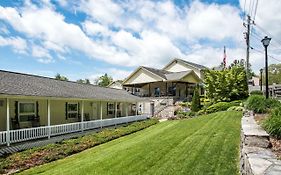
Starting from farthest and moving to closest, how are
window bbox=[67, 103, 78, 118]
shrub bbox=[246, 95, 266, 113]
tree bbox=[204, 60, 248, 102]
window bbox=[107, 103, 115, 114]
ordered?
1. tree bbox=[204, 60, 248, 102]
2. window bbox=[107, 103, 115, 114]
3. window bbox=[67, 103, 78, 118]
4. shrub bbox=[246, 95, 266, 113]

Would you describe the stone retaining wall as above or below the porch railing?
above

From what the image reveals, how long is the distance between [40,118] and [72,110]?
355cm

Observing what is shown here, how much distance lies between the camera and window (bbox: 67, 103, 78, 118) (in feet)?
68.6

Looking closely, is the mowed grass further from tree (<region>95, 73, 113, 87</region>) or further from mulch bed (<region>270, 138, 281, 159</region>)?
tree (<region>95, 73, 113, 87</region>)

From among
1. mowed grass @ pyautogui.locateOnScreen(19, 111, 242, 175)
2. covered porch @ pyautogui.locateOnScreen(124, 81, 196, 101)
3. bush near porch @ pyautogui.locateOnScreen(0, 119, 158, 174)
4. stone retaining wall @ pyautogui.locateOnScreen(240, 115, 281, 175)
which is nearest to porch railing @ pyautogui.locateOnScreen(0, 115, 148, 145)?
bush near porch @ pyautogui.locateOnScreen(0, 119, 158, 174)

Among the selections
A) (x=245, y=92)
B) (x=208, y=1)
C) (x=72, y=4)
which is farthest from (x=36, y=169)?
(x=245, y=92)

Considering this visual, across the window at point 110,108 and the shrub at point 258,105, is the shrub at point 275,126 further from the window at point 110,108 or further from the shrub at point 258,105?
the window at point 110,108

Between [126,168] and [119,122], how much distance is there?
1731 cm

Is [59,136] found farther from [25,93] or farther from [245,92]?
[245,92]

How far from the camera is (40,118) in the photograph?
18.0 metres

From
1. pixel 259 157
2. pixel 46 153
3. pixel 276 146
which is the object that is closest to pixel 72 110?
pixel 46 153

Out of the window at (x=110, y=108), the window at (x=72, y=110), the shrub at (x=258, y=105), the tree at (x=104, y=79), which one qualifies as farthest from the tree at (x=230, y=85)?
the tree at (x=104, y=79)

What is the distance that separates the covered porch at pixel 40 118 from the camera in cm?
1434

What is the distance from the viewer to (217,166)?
7.05m
